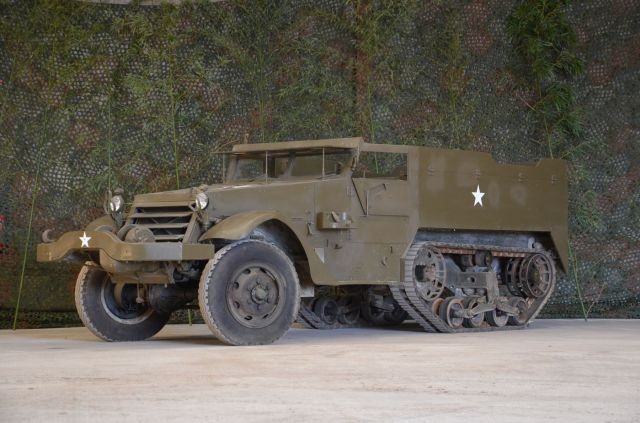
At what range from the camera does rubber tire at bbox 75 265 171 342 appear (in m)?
9.32

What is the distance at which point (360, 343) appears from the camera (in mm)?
9016

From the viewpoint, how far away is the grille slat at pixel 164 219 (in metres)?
8.88

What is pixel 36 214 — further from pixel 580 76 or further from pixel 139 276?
pixel 580 76

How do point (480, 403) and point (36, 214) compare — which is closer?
point (480, 403)

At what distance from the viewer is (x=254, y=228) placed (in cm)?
885

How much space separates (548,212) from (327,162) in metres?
2.57

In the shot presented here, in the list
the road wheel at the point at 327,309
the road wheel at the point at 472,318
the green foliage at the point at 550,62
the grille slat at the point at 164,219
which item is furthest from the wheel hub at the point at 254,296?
the green foliage at the point at 550,62

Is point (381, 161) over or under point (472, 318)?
over

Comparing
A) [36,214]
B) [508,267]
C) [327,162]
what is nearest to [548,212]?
[508,267]

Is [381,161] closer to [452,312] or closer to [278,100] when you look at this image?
[278,100]

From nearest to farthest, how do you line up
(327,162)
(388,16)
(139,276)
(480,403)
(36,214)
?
1. (480,403)
2. (139,276)
3. (327,162)
4. (36,214)
5. (388,16)

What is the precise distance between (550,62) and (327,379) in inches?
307

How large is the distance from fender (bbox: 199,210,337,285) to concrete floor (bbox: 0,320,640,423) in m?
0.54

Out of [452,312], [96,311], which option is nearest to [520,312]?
[452,312]
